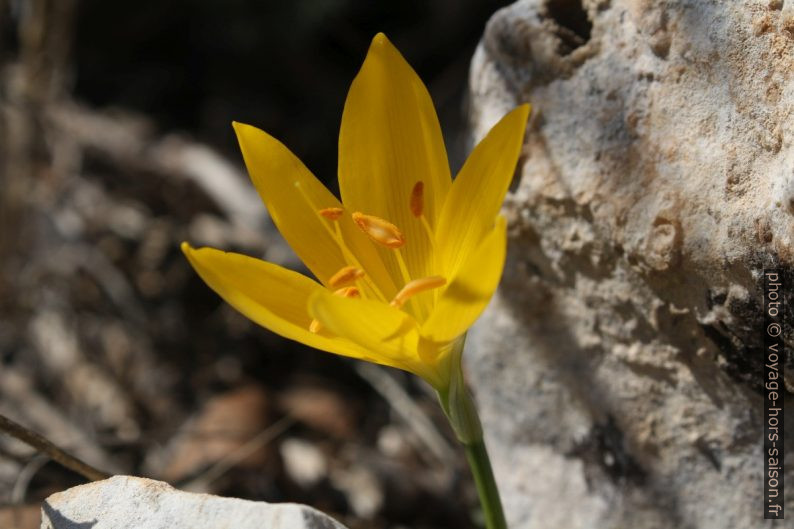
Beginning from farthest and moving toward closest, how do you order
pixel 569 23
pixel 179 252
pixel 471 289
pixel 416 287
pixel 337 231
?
1. pixel 179 252
2. pixel 569 23
3. pixel 337 231
4. pixel 416 287
5. pixel 471 289

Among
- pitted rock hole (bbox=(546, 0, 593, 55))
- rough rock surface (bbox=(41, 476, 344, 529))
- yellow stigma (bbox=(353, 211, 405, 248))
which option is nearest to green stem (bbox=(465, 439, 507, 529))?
rough rock surface (bbox=(41, 476, 344, 529))

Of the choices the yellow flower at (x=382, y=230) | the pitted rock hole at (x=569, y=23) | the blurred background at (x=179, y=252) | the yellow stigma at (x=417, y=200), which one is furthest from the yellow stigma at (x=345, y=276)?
the blurred background at (x=179, y=252)

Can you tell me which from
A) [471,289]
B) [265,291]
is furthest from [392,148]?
[471,289]

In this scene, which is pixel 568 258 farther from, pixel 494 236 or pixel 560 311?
pixel 494 236

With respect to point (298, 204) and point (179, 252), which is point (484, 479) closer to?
point (298, 204)

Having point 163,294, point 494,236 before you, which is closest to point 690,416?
point 494,236

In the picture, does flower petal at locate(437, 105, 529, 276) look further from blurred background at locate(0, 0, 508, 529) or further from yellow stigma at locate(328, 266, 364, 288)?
blurred background at locate(0, 0, 508, 529)

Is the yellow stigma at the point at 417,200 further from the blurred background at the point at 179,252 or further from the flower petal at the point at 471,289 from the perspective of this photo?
the blurred background at the point at 179,252
